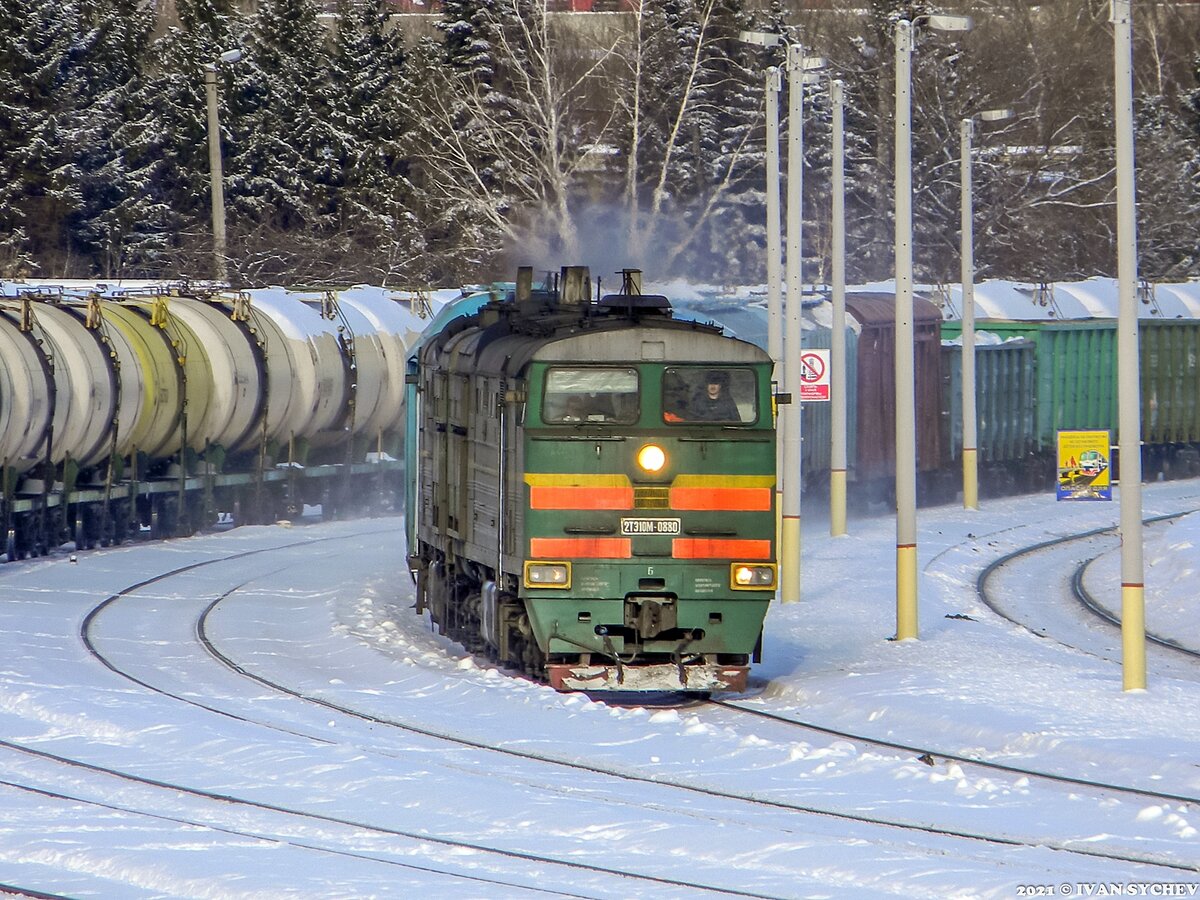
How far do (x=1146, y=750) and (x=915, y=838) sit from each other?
115 inches

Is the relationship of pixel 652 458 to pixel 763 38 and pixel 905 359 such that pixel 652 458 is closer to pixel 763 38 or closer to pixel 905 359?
pixel 905 359

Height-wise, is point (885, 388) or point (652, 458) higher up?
point (885, 388)

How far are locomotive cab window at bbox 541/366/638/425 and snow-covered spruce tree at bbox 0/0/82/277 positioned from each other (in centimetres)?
4102

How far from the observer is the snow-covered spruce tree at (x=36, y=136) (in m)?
53.3

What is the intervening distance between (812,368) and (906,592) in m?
5.85

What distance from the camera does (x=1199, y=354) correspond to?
4103 cm

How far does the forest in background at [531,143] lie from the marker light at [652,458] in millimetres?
26683

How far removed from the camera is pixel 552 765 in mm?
12117

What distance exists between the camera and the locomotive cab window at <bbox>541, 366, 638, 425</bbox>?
14305 mm

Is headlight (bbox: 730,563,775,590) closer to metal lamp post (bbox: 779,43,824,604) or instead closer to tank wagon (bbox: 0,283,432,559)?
metal lamp post (bbox: 779,43,824,604)

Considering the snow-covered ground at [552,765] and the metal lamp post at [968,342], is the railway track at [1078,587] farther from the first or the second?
the metal lamp post at [968,342]

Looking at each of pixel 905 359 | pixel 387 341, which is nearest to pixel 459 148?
pixel 387 341

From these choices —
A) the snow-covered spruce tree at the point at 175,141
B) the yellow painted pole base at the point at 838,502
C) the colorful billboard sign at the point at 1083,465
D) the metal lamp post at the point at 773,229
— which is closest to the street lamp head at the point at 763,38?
the metal lamp post at the point at 773,229

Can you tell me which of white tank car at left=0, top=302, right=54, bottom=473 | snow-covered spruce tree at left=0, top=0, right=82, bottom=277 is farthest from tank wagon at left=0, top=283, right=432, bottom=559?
snow-covered spruce tree at left=0, top=0, right=82, bottom=277
